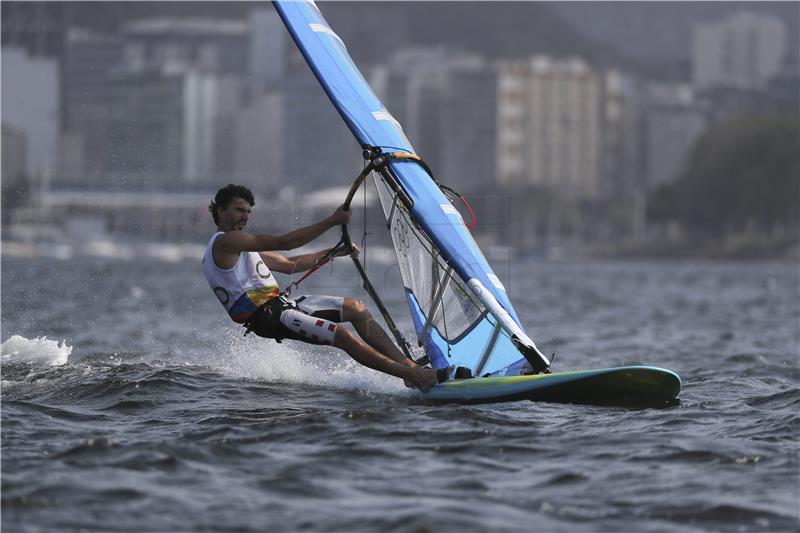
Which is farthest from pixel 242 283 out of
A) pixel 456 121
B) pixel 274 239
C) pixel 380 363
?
pixel 456 121

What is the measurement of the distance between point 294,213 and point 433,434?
3.50 metres

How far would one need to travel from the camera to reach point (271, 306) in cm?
1036

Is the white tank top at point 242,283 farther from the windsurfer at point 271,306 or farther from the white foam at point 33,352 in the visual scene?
the white foam at point 33,352

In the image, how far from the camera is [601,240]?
549 ft

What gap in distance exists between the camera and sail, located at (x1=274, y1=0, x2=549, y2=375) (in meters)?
10.5

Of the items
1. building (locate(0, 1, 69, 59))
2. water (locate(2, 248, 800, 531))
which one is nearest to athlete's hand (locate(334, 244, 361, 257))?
water (locate(2, 248, 800, 531))

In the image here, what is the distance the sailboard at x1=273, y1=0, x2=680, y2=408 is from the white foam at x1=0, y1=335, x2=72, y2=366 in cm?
346

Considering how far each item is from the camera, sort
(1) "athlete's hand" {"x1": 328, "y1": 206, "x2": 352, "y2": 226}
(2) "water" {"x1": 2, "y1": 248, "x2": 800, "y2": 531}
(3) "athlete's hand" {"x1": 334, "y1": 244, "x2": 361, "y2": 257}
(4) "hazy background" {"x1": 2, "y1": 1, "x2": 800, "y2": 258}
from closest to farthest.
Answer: (2) "water" {"x1": 2, "y1": 248, "x2": 800, "y2": 531}, (1) "athlete's hand" {"x1": 328, "y1": 206, "x2": 352, "y2": 226}, (3) "athlete's hand" {"x1": 334, "y1": 244, "x2": 361, "y2": 257}, (4) "hazy background" {"x1": 2, "y1": 1, "x2": 800, "y2": 258}

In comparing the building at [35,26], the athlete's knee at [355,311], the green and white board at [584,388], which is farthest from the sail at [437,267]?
the building at [35,26]

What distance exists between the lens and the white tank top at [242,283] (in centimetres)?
1026

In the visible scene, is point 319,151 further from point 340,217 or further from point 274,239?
point 340,217

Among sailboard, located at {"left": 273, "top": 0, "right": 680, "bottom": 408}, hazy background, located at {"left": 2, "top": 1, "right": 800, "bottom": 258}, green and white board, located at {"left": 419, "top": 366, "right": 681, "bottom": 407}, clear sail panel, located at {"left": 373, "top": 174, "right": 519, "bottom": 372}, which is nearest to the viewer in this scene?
green and white board, located at {"left": 419, "top": 366, "right": 681, "bottom": 407}

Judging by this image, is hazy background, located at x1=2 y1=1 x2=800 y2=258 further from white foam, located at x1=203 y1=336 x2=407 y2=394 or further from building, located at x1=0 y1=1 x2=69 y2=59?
white foam, located at x1=203 y1=336 x2=407 y2=394

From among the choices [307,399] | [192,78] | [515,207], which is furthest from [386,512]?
[192,78]
